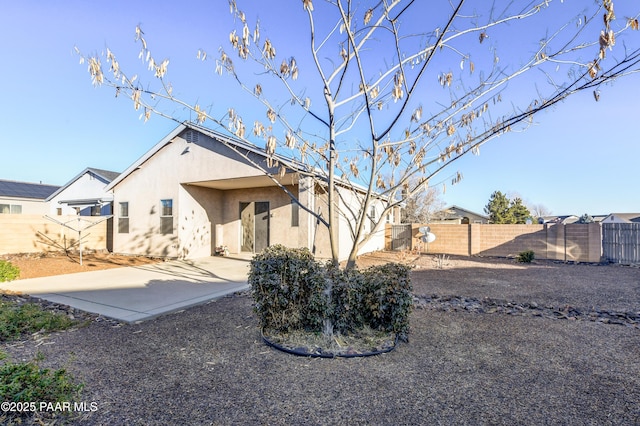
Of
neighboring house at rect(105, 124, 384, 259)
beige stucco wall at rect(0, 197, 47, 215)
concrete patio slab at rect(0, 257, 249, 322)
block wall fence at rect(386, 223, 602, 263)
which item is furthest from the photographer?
beige stucco wall at rect(0, 197, 47, 215)

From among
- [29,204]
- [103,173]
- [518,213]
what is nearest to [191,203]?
[103,173]

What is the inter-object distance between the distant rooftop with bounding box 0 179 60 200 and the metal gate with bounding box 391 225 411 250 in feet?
82.2

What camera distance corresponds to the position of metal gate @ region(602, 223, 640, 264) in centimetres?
1179

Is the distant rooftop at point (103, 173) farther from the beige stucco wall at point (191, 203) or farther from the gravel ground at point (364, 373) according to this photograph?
the gravel ground at point (364, 373)

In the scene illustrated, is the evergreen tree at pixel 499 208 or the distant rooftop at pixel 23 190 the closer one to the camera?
the distant rooftop at pixel 23 190

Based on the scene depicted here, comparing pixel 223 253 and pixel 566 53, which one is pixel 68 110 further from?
pixel 566 53

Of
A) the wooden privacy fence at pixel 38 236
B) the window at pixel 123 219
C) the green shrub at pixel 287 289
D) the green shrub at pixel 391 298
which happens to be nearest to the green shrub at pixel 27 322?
the green shrub at pixel 287 289

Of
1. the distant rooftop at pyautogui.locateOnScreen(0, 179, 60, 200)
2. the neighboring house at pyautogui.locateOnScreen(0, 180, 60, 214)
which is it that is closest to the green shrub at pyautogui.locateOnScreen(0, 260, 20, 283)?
the neighboring house at pyautogui.locateOnScreen(0, 180, 60, 214)

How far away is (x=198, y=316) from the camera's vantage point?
5.03m

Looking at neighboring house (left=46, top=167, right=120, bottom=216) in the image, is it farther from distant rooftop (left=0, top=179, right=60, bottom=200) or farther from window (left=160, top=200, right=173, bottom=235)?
window (left=160, top=200, right=173, bottom=235)

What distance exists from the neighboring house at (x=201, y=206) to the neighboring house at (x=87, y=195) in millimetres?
3684

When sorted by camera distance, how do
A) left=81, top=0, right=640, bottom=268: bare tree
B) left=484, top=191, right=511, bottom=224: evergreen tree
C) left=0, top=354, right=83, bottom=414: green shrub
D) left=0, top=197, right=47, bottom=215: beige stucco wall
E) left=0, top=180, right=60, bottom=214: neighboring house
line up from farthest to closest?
1. left=484, top=191, right=511, bottom=224: evergreen tree
2. left=0, top=197, right=47, bottom=215: beige stucco wall
3. left=0, top=180, right=60, bottom=214: neighboring house
4. left=81, top=0, right=640, bottom=268: bare tree
5. left=0, top=354, right=83, bottom=414: green shrub

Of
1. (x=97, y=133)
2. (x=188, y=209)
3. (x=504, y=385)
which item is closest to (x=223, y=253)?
(x=188, y=209)

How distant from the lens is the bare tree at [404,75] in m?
3.70
